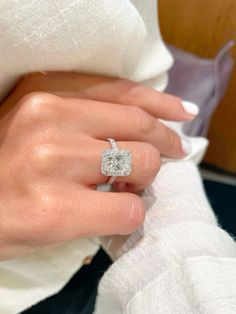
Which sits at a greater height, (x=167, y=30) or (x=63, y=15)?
(x=63, y=15)

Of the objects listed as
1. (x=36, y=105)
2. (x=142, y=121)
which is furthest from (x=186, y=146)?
(x=36, y=105)

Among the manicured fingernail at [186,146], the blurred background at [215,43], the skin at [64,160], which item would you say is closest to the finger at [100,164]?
the skin at [64,160]

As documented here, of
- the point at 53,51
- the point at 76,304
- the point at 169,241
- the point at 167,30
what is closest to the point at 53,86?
the point at 53,51

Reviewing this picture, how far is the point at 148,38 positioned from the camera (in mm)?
507

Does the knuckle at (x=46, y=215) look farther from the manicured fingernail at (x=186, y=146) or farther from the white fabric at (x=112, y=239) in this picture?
the manicured fingernail at (x=186, y=146)

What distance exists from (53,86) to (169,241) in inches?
7.9

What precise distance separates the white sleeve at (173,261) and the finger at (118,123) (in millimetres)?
53

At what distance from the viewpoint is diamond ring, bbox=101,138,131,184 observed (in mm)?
408

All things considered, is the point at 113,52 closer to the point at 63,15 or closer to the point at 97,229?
the point at 63,15

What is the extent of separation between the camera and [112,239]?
1.59 ft

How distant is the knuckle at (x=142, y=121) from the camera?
0.45 meters

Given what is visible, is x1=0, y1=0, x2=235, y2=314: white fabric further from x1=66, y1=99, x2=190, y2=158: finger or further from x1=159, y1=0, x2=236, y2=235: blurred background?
x1=159, y1=0, x2=236, y2=235: blurred background

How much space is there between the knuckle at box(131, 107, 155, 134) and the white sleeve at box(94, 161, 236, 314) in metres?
0.06

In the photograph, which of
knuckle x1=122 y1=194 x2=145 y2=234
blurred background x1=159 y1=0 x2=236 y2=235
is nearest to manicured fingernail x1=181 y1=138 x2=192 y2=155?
knuckle x1=122 y1=194 x2=145 y2=234
